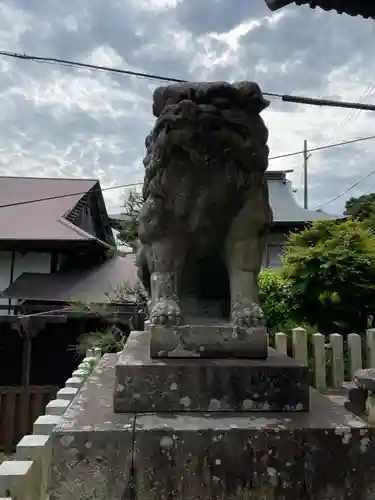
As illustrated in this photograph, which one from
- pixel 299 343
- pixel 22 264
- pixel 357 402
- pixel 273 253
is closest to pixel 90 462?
pixel 357 402

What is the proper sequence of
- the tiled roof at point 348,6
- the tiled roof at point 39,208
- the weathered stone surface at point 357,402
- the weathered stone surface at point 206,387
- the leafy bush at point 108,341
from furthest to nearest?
1. the tiled roof at point 39,208
2. the leafy bush at point 108,341
3. the weathered stone surface at point 357,402
4. the tiled roof at point 348,6
5. the weathered stone surface at point 206,387

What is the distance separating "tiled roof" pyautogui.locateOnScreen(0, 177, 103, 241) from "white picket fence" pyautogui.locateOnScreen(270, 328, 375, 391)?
4343 millimetres

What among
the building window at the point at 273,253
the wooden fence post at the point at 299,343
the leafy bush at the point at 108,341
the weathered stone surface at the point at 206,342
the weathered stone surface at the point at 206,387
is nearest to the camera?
the weathered stone surface at the point at 206,387

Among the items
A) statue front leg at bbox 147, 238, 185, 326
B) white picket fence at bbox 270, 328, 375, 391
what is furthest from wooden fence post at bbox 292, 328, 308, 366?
statue front leg at bbox 147, 238, 185, 326

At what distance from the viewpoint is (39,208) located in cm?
927

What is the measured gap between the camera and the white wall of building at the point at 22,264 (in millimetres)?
8516

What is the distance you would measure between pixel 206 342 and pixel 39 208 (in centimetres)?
822

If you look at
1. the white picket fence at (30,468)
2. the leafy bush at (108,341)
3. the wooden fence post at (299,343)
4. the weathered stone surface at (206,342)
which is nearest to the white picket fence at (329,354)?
the wooden fence post at (299,343)

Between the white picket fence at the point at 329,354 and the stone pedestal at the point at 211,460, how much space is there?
125 inches

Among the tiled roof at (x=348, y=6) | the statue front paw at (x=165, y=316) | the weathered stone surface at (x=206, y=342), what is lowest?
the weathered stone surface at (x=206, y=342)

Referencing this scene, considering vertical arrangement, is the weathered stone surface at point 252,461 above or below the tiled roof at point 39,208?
below

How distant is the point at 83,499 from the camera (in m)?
1.38

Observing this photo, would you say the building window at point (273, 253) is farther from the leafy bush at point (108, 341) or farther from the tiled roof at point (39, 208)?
the leafy bush at point (108, 341)

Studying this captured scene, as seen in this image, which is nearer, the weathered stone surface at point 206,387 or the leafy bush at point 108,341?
the weathered stone surface at point 206,387
